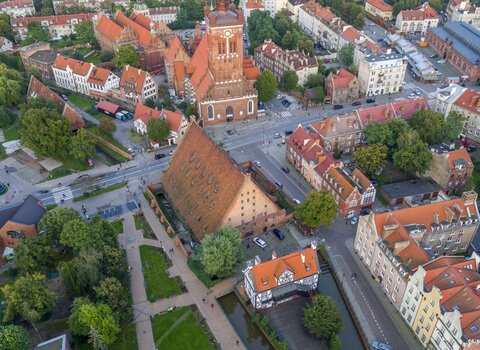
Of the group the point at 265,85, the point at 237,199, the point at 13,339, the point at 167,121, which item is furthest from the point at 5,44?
the point at 13,339

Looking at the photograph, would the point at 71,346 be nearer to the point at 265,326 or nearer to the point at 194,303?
the point at 194,303


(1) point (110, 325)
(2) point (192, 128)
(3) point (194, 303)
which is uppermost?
(2) point (192, 128)

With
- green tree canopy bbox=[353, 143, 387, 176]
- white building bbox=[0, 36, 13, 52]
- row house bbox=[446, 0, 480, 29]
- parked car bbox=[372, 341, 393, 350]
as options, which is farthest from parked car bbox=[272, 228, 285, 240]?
row house bbox=[446, 0, 480, 29]

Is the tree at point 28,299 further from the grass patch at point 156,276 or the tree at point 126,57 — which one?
the tree at point 126,57

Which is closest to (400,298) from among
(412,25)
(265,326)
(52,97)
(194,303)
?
(265,326)

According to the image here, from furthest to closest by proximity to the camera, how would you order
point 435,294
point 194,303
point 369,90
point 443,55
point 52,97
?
point 443,55 < point 369,90 < point 52,97 < point 194,303 < point 435,294

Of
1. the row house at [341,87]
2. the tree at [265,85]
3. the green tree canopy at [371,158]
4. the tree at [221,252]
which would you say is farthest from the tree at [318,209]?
the row house at [341,87]

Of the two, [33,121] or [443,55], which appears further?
[443,55]
